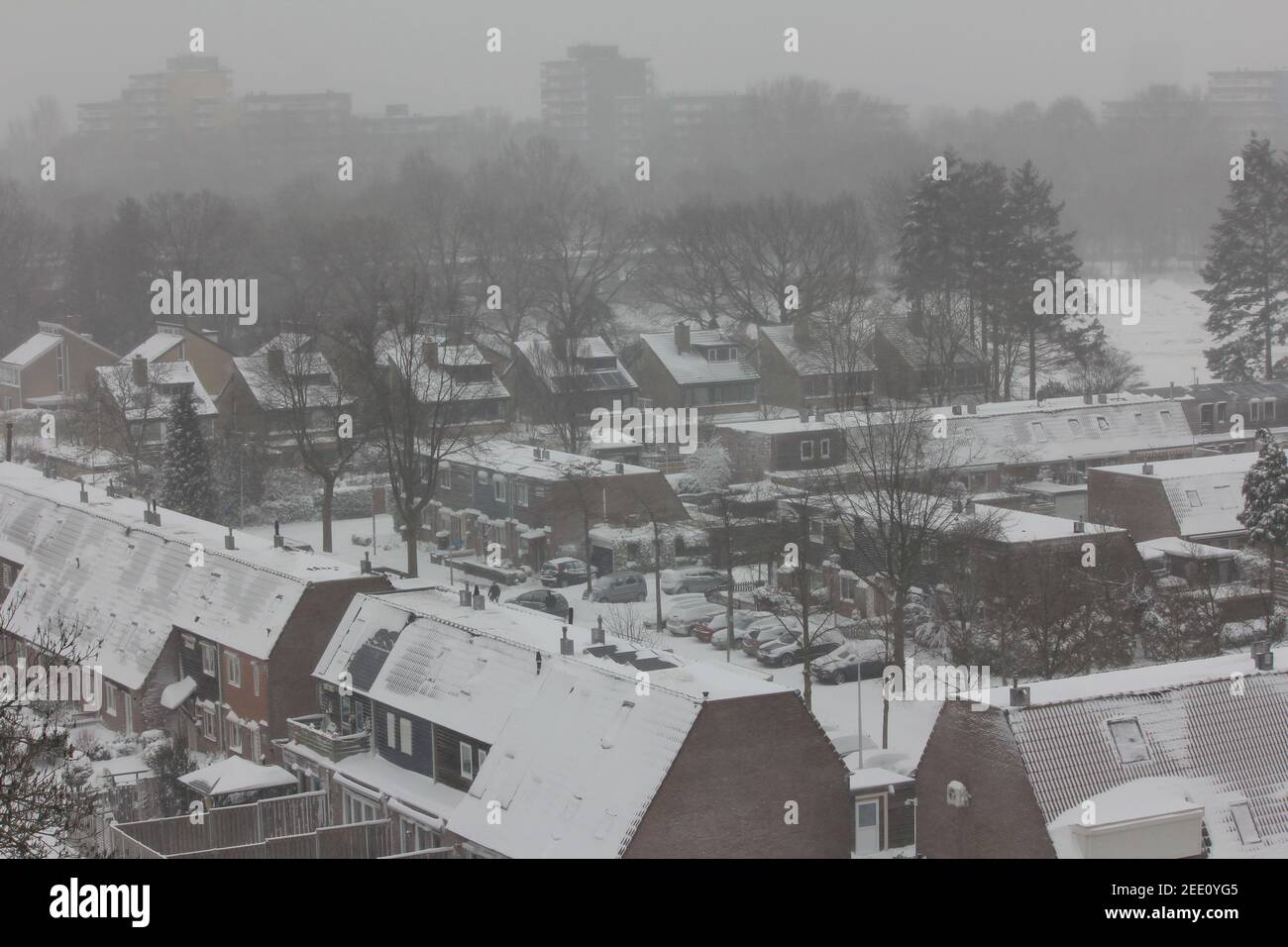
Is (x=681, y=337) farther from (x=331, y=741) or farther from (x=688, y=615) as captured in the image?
(x=331, y=741)

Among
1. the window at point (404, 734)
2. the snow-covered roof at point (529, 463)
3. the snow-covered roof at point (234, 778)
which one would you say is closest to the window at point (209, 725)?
the snow-covered roof at point (234, 778)

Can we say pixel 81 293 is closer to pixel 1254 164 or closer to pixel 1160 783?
pixel 1254 164

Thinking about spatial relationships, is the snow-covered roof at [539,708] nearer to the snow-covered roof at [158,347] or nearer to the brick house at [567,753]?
the brick house at [567,753]

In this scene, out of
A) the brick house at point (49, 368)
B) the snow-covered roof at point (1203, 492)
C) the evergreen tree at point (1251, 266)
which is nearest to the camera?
the snow-covered roof at point (1203, 492)

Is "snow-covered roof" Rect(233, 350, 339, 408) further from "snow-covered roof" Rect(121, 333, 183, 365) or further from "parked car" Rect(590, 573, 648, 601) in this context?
"parked car" Rect(590, 573, 648, 601)

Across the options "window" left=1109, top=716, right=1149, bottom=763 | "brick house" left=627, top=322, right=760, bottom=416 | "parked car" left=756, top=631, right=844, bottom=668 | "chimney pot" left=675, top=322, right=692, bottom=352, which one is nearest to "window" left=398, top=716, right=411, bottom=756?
"parked car" left=756, top=631, right=844, bottom=668

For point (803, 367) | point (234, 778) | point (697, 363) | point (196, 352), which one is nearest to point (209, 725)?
point (234, 778)
